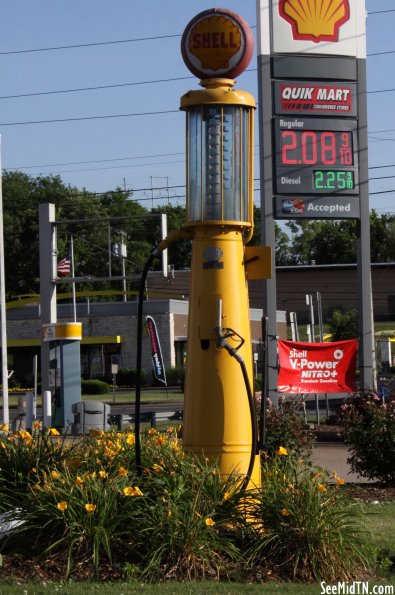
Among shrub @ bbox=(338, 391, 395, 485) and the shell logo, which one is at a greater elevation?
the shell logo

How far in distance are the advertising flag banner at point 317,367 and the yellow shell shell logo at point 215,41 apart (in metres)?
12.6

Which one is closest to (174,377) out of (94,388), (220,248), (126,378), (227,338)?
(126,378)

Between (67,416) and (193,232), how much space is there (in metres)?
20.9

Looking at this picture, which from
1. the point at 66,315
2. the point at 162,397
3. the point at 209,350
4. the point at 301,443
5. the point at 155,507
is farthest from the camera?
the point at 66,315

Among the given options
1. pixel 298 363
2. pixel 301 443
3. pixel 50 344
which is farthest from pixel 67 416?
pixel 301 443

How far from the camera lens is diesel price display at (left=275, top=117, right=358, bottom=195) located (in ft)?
68.9

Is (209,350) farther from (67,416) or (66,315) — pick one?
(66,315)

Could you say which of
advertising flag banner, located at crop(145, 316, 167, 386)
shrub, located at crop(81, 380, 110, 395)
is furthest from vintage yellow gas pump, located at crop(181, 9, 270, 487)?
shrub, located at crop(81, 380, 110, 395)

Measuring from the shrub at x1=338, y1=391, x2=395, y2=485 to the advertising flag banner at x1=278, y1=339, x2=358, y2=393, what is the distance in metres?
7.78

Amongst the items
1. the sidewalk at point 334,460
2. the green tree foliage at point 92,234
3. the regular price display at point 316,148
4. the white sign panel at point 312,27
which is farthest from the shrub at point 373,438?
the green tree foliage at point 92,234

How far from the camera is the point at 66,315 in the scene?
208ft

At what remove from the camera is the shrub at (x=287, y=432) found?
12.7 meters

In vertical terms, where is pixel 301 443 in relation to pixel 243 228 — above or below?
below

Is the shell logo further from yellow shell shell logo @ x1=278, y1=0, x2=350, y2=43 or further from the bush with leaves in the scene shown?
yellow shell shell logo @ x1=278, y1=0, x2=350, y2=43
